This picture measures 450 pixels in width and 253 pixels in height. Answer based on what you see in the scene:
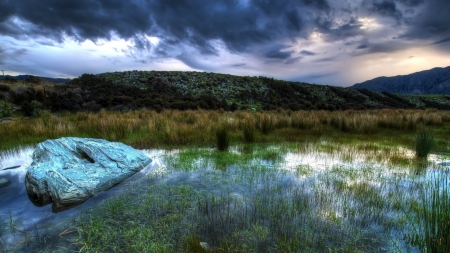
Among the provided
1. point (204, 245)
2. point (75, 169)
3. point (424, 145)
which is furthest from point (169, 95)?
point (204, 245)

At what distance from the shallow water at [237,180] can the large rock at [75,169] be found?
0.14 m

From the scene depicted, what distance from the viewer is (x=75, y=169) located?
3678 mm

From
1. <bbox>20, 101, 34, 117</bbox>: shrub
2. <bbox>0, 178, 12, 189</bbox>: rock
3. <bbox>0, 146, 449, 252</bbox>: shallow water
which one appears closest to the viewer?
<bbox>0, 146, 449, 252</bbox>: shallow water

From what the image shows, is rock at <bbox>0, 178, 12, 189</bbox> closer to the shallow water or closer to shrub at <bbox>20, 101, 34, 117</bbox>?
the shallow water

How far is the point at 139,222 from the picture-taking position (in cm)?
Result: 260

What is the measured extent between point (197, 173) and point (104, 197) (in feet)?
5.03

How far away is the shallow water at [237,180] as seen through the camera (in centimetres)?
258

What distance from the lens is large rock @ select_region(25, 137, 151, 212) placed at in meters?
3.16

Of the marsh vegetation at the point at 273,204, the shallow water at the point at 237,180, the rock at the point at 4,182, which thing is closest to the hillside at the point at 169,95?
the rock at the point at 4,182

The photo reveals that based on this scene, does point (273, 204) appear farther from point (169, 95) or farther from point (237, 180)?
point (169, 95)

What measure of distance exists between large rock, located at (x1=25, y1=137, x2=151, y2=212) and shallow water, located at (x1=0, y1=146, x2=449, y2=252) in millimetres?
138

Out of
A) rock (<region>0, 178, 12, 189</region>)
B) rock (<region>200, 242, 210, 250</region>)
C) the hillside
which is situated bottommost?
rock (<region>200, 242, 210, 250</region>)

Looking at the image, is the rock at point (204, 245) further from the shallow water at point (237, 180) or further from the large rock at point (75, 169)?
the large rock at point (75, 169)

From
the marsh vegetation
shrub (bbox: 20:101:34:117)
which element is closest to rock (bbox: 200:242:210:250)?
the marsh vegetation
